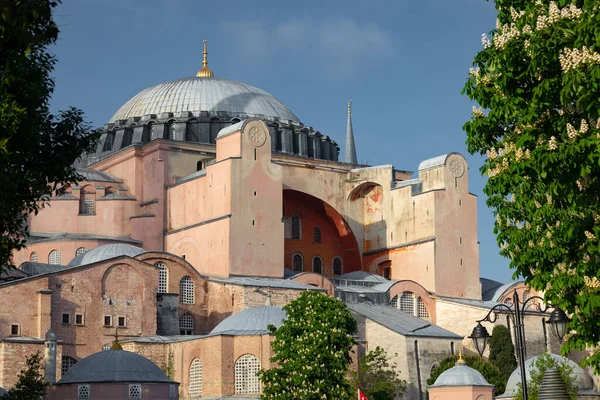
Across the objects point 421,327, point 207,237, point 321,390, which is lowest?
point 321,390

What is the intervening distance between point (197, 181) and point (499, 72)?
39418 millimetres

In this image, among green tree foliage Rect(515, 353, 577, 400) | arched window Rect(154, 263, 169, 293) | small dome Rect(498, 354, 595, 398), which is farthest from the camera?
arched window Rect(154, 263, 169, 293)

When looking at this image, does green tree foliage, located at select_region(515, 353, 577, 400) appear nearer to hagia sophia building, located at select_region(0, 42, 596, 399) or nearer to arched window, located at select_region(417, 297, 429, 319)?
hagia sophia building, located at select_region(0, 42, 596, 399)

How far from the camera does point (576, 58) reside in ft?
53.0

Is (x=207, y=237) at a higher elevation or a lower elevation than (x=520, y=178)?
higher

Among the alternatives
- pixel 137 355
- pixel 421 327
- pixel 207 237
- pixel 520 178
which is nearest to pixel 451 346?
pixel 421 327

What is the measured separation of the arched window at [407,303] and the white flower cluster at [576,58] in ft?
135

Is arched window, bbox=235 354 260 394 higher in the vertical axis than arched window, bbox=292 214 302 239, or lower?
lower

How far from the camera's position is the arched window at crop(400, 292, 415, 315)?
57.2 metres

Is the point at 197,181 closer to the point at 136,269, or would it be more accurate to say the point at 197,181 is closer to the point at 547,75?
the point at 136,269

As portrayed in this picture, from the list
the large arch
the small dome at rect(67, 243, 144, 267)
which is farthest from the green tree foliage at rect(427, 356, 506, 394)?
the small dome at rect(67, 243, 144, 267)

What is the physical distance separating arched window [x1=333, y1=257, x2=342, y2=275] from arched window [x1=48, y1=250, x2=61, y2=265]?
549 inches

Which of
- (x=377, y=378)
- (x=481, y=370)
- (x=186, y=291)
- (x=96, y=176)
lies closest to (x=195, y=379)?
(x=186, y=291)

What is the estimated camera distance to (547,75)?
1722cm
